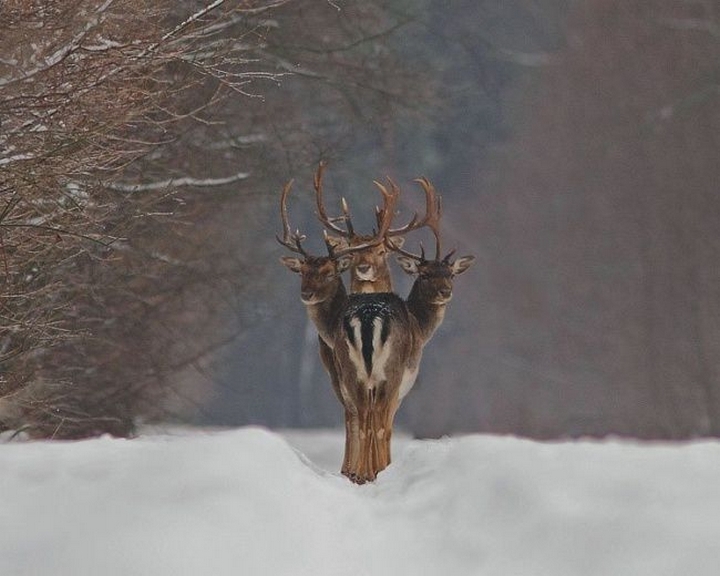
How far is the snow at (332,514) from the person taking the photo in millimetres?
8195

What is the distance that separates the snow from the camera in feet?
26.9

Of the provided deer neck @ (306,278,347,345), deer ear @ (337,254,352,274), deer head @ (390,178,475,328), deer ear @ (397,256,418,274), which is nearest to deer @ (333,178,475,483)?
deer neck @ (306,278,347,345)

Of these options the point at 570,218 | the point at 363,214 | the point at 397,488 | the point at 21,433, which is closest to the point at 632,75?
the point at 570,218

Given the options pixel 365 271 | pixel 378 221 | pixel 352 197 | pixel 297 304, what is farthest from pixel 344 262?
pixel 297 304

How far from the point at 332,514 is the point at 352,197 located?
27.1 metres

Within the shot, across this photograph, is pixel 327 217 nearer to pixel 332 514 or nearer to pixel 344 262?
pixel 344 262

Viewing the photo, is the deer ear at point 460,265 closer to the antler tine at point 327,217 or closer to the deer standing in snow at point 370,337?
the deer standing in snow at point 370,337

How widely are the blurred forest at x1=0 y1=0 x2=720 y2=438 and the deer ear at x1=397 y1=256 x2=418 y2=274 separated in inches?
70.8

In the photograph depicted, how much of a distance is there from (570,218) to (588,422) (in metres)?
8.46

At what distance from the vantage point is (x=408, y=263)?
1461cm

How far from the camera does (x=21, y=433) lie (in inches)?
600

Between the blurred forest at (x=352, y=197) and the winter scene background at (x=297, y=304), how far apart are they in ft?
0.19

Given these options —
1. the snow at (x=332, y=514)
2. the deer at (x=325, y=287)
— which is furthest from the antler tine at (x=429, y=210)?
the snow at (x=332, y=514)

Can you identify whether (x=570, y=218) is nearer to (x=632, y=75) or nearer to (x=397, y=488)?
(x=632, y=75)
